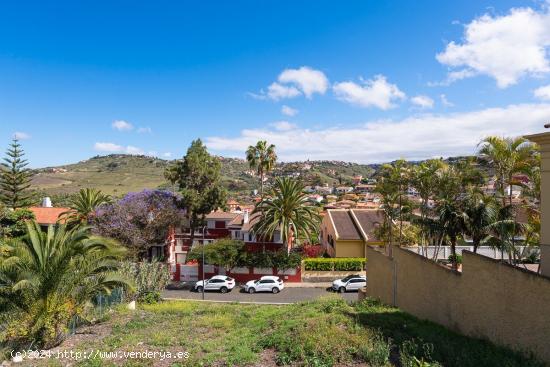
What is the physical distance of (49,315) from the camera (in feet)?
43.5

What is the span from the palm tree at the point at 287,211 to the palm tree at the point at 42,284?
1895cm

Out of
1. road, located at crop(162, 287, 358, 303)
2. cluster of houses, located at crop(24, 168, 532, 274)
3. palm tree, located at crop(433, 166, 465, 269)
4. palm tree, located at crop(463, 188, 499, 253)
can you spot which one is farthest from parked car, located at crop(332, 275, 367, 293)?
palm tree, located at crop(463, 188, 499, 253)

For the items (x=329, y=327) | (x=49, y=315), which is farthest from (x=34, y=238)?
(x=329, y=327)

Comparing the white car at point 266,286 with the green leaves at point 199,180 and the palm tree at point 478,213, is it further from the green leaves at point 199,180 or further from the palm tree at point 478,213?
the palm tree at point 478,213

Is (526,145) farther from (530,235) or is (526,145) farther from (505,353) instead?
(505,353)

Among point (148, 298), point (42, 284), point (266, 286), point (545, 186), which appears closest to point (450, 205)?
point (545, 186)

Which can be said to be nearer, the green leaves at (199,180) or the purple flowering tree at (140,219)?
the purple flowering tree at (140,219)

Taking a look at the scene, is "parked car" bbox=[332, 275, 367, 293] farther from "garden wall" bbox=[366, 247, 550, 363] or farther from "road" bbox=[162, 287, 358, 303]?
"garden wall" bbox=[366, 247, 550, 363]

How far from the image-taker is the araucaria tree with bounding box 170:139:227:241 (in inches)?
1553

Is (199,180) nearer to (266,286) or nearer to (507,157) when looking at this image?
(266,286)

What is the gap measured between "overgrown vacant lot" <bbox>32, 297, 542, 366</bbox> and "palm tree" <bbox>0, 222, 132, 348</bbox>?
→ 1.16 meters

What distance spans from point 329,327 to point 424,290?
17.9 ft

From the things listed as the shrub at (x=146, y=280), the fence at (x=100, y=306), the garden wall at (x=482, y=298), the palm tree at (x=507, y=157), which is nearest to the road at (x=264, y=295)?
the shrub at (x=146, y=280)

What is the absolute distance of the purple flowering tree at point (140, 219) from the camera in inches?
1398
